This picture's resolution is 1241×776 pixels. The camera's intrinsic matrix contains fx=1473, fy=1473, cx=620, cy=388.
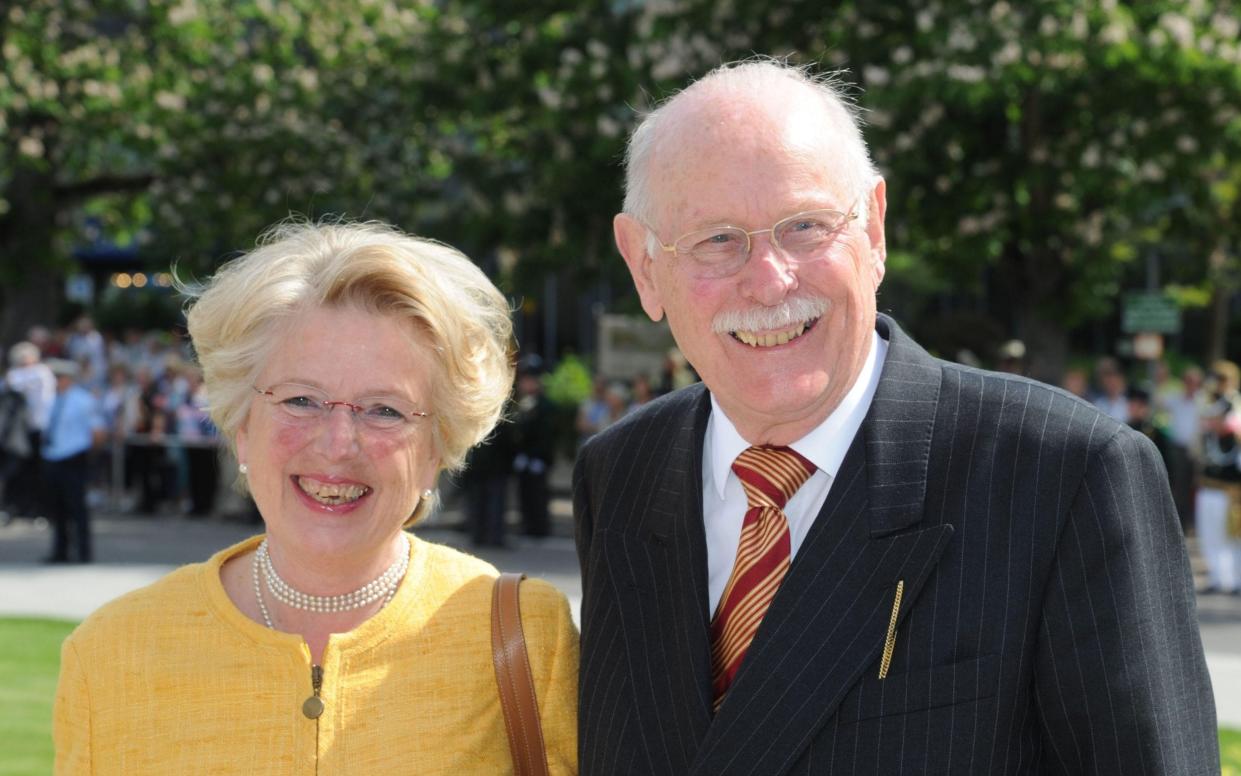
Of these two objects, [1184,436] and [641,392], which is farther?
[1184,436]

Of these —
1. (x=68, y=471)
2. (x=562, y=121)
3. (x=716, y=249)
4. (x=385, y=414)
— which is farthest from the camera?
(x=562, y=121)

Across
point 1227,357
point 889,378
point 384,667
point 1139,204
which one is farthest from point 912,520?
point 1227,357

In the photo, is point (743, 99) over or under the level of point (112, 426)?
over

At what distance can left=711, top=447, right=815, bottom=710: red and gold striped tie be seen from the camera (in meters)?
2.55

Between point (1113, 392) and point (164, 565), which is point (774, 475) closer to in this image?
point (164, 565)

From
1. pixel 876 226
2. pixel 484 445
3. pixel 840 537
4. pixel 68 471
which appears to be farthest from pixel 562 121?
pixel 840 537

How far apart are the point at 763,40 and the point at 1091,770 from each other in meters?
12.8

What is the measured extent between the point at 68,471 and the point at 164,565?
1313mm

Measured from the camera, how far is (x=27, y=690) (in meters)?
7.47

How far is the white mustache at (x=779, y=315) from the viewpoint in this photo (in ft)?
8.19

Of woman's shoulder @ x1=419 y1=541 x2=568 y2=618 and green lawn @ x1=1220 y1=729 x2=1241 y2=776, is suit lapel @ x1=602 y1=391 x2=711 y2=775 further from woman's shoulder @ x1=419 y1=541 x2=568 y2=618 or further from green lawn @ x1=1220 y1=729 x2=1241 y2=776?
green lawn @ x1=1220 y1=729 x2=1241 y2=776

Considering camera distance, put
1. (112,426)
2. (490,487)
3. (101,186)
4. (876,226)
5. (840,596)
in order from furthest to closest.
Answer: (101,186) → (112,426) → (490,487) → (876,226) → (840,596)

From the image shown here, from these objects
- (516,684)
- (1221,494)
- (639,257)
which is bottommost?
(1221,494)

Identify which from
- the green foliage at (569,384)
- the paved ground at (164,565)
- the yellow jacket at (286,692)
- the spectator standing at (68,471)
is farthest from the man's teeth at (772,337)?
the green foliage at (569,384)
